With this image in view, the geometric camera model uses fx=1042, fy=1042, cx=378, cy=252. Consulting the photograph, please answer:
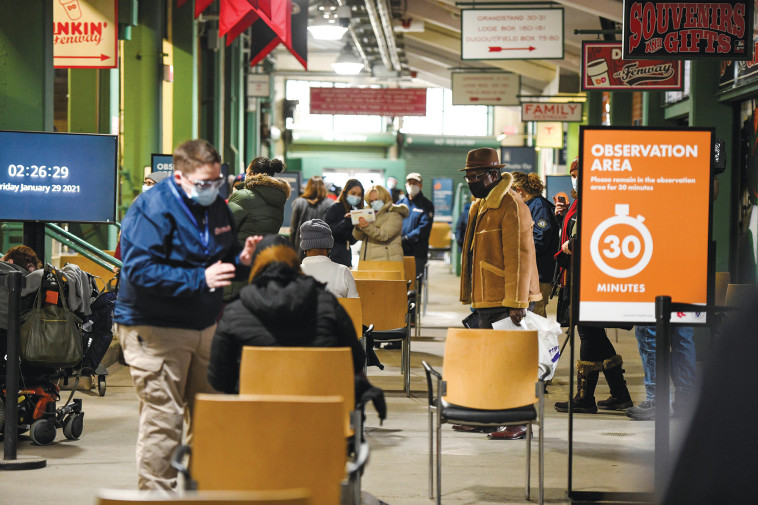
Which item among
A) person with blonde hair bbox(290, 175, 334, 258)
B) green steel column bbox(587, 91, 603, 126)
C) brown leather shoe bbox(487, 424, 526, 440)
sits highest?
green steel column bbox(587, 91, 603, 126)

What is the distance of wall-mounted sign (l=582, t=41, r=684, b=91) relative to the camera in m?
11.2

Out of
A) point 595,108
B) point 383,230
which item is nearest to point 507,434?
point 383,230

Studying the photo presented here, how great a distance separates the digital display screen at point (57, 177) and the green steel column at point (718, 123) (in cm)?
611

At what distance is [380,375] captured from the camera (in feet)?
30.0

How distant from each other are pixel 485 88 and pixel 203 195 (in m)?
17.4

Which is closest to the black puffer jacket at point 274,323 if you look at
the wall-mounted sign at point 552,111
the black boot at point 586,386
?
the black boot at point 586,386

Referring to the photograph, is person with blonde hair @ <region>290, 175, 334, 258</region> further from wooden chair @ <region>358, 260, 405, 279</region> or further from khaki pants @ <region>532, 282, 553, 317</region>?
khaki pants @ <region>532, 282, 553, 317</region>

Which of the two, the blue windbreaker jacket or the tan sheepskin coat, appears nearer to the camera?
the blue windbreaker jacket

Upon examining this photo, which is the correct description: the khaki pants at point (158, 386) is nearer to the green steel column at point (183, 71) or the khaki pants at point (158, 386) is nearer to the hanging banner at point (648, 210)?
the hanging banner at point (648, 210)

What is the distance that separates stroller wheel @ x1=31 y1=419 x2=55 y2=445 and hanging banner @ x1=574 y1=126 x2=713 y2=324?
331 cm

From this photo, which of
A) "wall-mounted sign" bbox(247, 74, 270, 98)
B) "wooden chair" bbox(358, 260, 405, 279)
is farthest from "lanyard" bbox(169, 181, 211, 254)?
"wall-mounted sign" bbox(247, 74, 270, 98)

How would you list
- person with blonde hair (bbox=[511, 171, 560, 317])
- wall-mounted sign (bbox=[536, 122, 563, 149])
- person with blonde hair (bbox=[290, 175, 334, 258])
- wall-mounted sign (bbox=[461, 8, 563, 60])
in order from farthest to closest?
1. wall-mounted sign (bbox=[536, 122, 563, 149])
2. wall-mounted sign (bbox=[461, 8, 563, 60])
3. person with blonde hair (bbox=[290, 175, 334, 258])
4. person with blonde hair (bbox=[511, 171, 560, 317])

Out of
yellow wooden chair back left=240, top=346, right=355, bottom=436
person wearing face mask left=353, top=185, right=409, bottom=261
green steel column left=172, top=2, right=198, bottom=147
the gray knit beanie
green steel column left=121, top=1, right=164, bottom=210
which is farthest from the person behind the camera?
green steel column left=172, top=2, right=198, bottom=147

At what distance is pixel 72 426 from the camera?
6289mm
